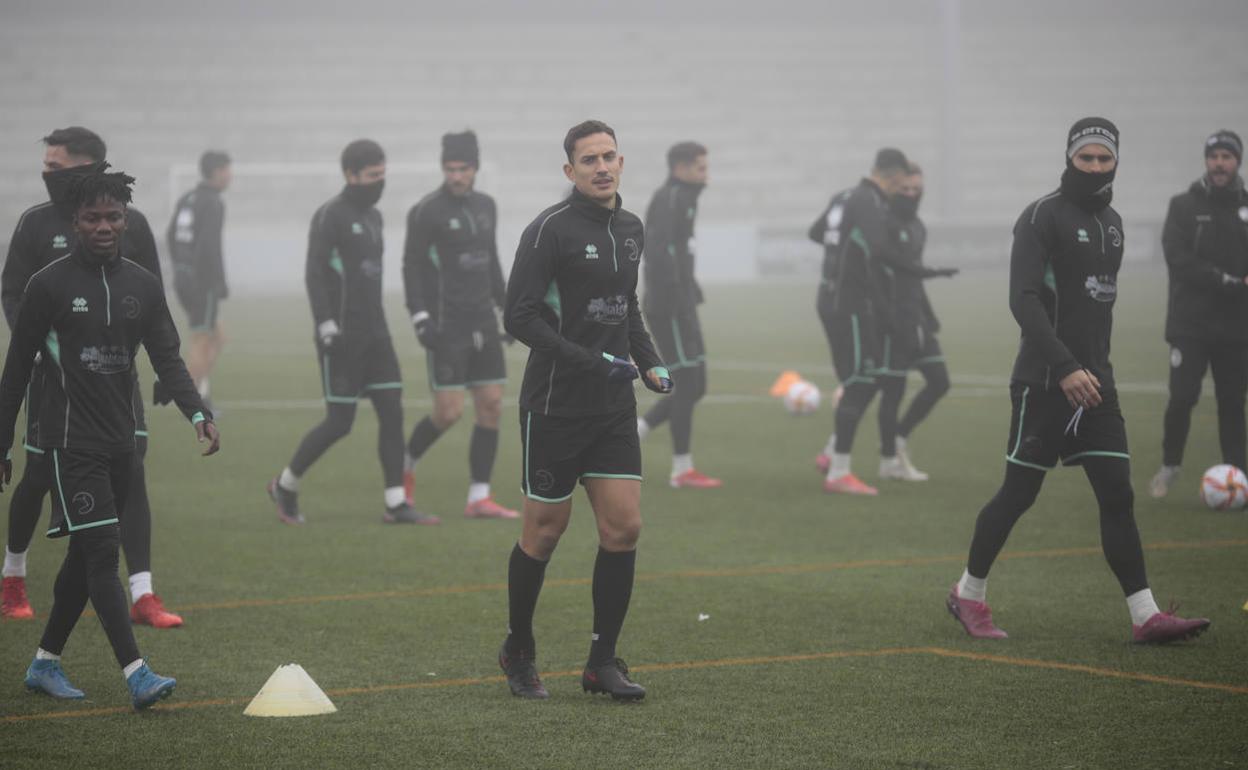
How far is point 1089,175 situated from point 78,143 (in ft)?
12.7

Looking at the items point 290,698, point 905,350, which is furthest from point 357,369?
point 290,698

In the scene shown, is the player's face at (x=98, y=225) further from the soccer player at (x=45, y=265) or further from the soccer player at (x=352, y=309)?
the soccer player at (x=352, y=309)

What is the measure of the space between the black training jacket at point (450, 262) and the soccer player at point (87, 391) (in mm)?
4307

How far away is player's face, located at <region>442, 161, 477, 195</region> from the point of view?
9930 millimetres

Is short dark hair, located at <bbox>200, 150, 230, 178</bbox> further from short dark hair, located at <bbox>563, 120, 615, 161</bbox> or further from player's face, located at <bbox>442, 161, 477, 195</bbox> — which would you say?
short dark hair, located at <bbox>563, 120, 615, 161</bbox>

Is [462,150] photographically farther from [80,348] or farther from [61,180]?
[80,348]

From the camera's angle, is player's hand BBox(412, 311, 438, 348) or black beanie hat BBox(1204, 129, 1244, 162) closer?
black beanie hat BBox(1204, 129, 1244, 162)

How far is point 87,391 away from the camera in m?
5.64

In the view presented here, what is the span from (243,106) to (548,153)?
27.6 feet

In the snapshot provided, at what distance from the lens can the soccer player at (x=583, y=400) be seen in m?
5.68

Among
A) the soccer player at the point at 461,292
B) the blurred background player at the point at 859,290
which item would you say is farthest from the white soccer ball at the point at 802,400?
the soccer player at the point at 461,292

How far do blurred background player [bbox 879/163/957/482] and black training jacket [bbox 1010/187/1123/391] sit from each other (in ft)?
15.9

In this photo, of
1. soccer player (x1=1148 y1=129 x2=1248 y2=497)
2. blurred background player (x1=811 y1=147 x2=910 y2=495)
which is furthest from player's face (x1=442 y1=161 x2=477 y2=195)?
soccer player (x1=1148 y1=129 x2=1248 y2=497)

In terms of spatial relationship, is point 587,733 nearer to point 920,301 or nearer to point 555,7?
point 920,301
